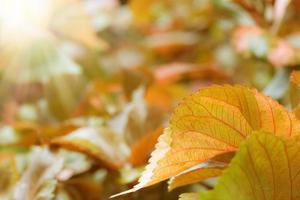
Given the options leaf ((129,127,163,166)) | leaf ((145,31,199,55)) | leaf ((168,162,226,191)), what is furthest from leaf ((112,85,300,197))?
leaf ((145,31,199,55))

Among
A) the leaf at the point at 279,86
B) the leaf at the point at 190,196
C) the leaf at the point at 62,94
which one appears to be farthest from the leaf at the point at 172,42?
the leaf at the point at 190,196

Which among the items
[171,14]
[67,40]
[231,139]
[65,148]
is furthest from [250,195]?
[171,14]

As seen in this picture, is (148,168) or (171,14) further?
(171,14)

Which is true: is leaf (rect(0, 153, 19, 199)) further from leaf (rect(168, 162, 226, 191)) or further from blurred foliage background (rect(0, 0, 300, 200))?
leaf (rect(168, 162, 226, 191))

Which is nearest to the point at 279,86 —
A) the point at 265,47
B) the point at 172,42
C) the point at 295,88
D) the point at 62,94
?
the point at 265,47

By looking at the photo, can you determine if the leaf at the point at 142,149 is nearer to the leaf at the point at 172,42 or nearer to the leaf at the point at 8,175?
the leaf at the point at 8,175

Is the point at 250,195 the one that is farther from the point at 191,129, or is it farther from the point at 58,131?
the point at 58,131

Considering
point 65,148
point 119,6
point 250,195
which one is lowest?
point 250,195
